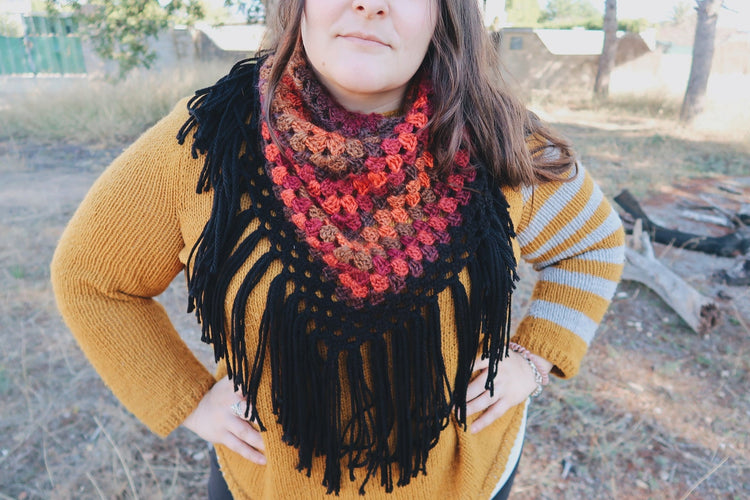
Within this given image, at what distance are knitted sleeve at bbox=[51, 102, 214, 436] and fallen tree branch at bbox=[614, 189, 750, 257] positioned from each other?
4.00 metres

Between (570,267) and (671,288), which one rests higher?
(570,267)

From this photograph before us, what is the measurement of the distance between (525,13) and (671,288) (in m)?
29.2

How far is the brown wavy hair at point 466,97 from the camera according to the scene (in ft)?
3.47

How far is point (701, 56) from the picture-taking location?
904 centimetres

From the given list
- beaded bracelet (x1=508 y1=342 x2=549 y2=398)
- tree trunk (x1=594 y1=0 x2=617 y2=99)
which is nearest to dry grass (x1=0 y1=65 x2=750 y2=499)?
beaded bracelet (x1=508 y1=342 x2=549 y2=398)

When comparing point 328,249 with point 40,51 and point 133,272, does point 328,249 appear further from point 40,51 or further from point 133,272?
point 40,51

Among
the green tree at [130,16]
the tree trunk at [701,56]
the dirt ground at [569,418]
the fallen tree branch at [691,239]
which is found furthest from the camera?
the tree trunk at [701,56]

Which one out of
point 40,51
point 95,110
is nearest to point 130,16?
point 95,110

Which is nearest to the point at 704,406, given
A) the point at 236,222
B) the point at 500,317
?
the point at 500,317

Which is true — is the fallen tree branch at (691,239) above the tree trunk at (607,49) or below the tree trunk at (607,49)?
below

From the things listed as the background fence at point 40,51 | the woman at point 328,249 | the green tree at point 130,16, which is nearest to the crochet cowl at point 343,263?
→ the woman at point 328,249

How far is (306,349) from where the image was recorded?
3.18 feet

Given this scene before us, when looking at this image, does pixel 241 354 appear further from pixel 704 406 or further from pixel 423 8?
pixel 704 406

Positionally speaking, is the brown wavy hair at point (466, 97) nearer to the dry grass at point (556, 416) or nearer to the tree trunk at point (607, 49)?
the dry grass at point (556, 416)
